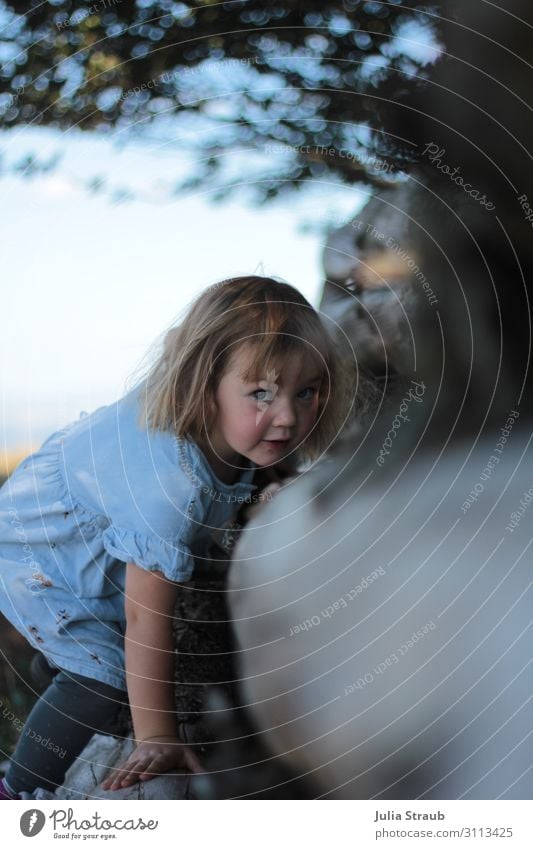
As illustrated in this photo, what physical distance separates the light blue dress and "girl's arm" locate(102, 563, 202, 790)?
1cm

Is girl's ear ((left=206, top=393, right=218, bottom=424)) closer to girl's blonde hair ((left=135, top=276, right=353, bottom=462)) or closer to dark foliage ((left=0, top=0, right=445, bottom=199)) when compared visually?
girl's blonde hair ((left=135, top=276, right=353, bottom=462))

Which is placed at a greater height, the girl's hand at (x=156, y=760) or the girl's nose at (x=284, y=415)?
the girl's nose at (x=284, y=415)

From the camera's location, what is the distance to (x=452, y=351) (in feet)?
2.82

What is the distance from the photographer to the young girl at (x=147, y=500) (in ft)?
2.70

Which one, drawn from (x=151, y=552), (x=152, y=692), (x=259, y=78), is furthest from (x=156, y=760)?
(x=259, y=78)

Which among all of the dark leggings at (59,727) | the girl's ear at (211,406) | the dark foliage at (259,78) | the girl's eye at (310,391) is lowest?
the dark leggings at (59,727)

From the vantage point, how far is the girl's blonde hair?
823 millimetres

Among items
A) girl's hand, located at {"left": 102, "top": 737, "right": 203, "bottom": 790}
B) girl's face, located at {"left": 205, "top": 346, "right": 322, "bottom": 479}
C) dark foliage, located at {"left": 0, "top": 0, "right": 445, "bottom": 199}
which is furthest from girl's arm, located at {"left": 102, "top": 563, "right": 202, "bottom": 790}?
dark foliage, located at {"left": 0, "top": 0, "right": 445, "bottom": 199}

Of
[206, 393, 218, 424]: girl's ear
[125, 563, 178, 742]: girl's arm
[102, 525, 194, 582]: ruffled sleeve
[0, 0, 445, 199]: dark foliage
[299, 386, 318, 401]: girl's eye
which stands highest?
[0, 0, 445, 199]: dark foliage

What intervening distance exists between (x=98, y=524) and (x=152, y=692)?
150mm

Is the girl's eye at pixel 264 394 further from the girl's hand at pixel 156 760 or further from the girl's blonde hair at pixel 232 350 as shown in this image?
the girl's hand at pixel 156 760
